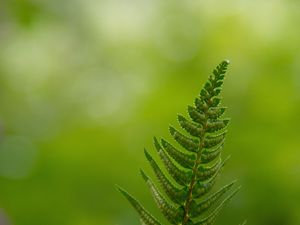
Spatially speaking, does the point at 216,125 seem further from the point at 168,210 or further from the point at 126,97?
the point at 126,97

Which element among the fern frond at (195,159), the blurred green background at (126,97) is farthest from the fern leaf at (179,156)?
the blurred green background at (126,97)

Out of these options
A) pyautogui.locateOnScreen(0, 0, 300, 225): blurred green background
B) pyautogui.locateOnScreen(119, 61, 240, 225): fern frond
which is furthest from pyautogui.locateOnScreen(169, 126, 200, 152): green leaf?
pyautogui.locateOnScreen(0, 0, 300, 225): blurred green background

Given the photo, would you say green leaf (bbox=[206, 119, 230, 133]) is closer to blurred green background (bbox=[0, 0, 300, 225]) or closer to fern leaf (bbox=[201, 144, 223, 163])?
fern leaf (bbox=[201, 144, 223, 163])

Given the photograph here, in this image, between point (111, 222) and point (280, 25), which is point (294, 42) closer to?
point (280, 25)

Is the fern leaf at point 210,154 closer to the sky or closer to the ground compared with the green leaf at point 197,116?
closer to the ground

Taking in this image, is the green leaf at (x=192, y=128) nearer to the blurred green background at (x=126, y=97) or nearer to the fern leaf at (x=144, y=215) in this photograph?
the fern leaf at (x=144, y=215)

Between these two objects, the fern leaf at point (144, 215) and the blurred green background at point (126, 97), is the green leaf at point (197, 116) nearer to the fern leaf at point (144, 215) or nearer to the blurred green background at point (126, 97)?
the fern leaf at point (144, 215)

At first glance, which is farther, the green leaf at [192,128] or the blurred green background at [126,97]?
the blurred green background at [126,97]

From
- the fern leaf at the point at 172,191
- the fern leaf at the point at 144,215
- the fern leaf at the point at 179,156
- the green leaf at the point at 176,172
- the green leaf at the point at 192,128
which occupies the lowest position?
the fern leaf at the point at 144,215

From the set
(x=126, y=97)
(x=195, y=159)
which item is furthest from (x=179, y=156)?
(x=126, y=97)
